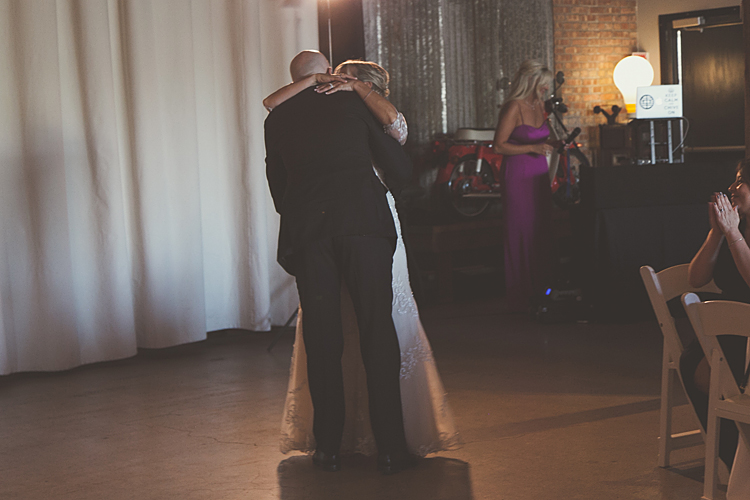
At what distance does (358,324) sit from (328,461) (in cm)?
48

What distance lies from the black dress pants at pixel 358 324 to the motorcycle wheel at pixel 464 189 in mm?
4398

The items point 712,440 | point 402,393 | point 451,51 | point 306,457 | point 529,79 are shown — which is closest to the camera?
point 712,440

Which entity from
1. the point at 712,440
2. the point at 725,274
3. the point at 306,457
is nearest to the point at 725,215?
the point at 725,274

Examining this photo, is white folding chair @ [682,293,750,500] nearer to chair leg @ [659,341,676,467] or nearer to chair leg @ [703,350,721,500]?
chair leg @ [703,350,721,500]

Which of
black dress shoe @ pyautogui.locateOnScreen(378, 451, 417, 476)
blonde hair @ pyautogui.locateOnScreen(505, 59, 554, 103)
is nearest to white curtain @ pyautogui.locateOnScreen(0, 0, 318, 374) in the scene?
blonde hair @ pyautogui.locateOnScreen(505, 59, 554, 103)

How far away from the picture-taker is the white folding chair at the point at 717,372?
2.02 meters

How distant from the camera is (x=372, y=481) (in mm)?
2564

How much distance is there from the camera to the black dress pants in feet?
8.30

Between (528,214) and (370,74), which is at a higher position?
(370,74)

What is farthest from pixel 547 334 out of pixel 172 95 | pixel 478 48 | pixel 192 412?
pixel 478 48

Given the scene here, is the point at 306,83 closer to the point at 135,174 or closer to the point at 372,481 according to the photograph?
the point at 372,481

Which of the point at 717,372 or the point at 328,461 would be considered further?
the point at 328,461

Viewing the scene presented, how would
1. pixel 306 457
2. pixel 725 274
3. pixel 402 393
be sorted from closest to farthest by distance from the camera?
pixel 725 274, pixel 402 393, pixel 306 457

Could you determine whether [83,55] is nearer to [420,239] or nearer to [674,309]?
[420,239]
